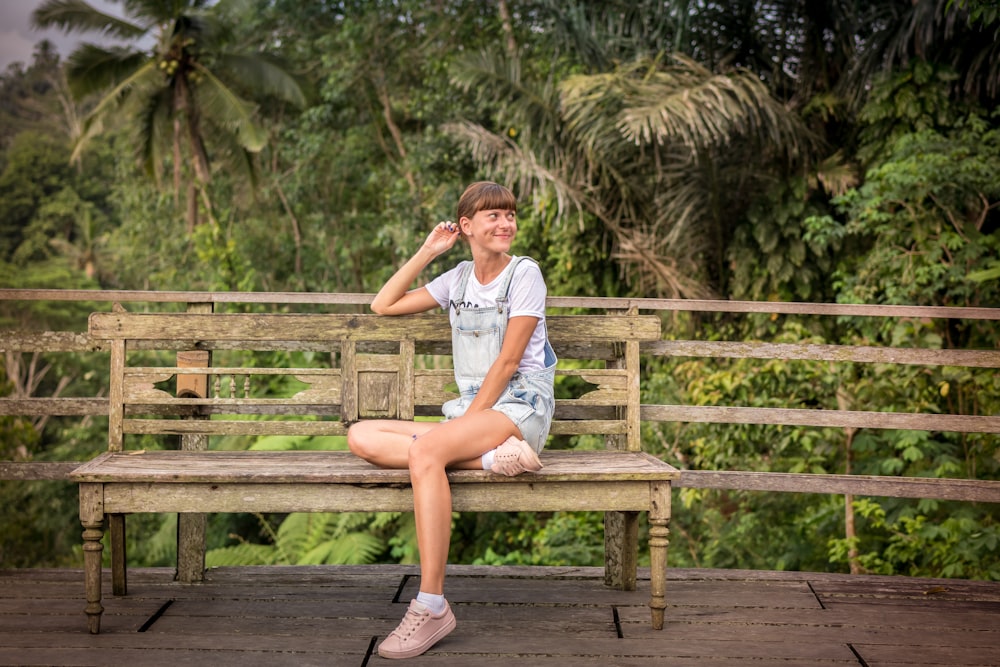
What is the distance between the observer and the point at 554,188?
9219 millimetres

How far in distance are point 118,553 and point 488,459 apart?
156cm

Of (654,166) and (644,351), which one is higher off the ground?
(654,166)

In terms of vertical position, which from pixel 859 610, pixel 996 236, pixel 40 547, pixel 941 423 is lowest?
pixel 40 547

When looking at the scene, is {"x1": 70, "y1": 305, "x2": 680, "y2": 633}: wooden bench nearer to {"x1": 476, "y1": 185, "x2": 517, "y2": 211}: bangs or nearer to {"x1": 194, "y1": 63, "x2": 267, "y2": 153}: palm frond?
{"x1": 476, "y1": 185, "x2": 517, "y2": 211}: bangs

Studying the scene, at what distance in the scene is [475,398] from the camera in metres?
3.24

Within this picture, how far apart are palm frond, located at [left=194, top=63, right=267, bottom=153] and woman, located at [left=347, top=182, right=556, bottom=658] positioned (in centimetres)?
1439

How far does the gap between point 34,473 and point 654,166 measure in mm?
6620

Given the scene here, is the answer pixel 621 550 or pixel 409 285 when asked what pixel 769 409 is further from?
pixel 409 285

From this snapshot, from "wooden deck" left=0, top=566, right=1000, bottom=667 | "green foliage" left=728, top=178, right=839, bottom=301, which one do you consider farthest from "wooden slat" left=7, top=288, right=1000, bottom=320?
"green foliage" left=728, top=178, right=839, bottom=301

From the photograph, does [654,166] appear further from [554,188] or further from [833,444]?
[833,444]

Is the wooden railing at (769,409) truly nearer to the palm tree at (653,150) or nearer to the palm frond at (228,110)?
the palm tree at (653,150)

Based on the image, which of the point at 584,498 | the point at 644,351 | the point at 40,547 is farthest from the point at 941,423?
the point at 40,547

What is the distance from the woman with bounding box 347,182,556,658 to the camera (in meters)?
2.98

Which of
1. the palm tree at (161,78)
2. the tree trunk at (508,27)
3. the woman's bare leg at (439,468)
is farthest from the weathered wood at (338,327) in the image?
the palm tree at (161,78)
